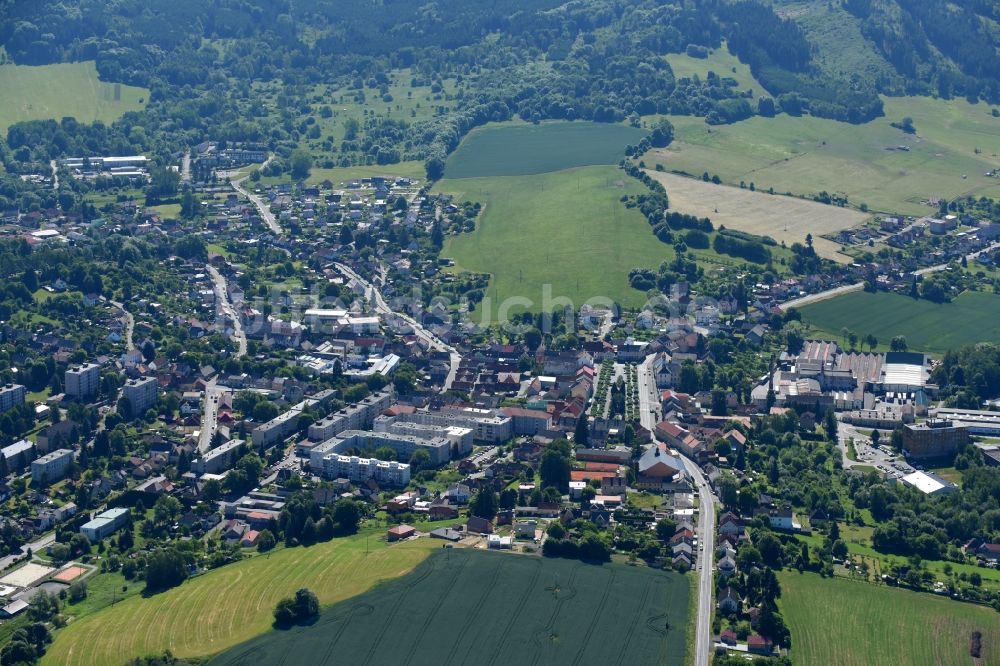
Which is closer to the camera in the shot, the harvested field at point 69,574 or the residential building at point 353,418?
the harvested field at point 69,574

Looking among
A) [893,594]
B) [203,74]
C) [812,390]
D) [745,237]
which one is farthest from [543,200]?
[893,594]

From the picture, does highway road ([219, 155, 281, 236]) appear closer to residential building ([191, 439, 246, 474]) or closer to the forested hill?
the forested hill

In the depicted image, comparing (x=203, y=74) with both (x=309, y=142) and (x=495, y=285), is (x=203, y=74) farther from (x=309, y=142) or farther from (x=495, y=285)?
(x=495, y=285)

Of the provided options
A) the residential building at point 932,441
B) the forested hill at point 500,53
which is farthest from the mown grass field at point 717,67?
the residential building at point 932,441

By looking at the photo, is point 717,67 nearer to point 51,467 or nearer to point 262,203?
point 262,203

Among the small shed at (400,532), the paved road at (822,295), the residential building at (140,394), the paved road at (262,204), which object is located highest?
the paved road at (262,204)

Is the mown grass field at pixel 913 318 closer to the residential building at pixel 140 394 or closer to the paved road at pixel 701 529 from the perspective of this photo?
the paved road at pixel 701 529
